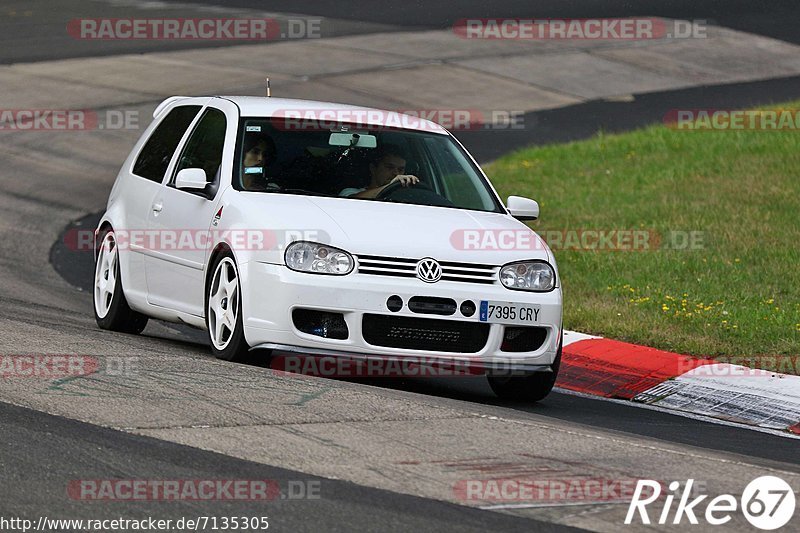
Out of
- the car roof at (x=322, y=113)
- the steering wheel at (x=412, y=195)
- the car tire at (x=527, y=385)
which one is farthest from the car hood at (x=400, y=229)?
the car roof at (x=322, y=113)

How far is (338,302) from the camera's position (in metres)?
8.35

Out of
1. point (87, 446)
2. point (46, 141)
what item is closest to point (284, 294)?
point (87, 446)

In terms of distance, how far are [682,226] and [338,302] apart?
7415mm

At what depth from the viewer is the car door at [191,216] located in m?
A: 9.29

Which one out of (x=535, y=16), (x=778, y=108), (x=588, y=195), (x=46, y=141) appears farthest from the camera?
(x=535, y=16)

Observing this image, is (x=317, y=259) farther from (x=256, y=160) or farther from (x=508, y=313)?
(x=256, y=160)

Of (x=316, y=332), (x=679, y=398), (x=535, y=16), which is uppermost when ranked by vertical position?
(x=535, y=16)

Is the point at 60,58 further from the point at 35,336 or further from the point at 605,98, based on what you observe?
the point at 35,336

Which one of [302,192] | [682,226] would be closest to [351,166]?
[302,192]

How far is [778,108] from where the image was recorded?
22.6m

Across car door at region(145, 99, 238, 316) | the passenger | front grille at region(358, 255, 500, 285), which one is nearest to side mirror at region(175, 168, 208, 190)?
car door at region(145, 99, 238, 316)

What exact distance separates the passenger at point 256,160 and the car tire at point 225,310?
20.8 inches

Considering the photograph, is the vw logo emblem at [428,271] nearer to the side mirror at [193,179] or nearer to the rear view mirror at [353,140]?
the rear view mirror at [353,140]

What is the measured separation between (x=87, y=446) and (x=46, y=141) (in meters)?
14.5
